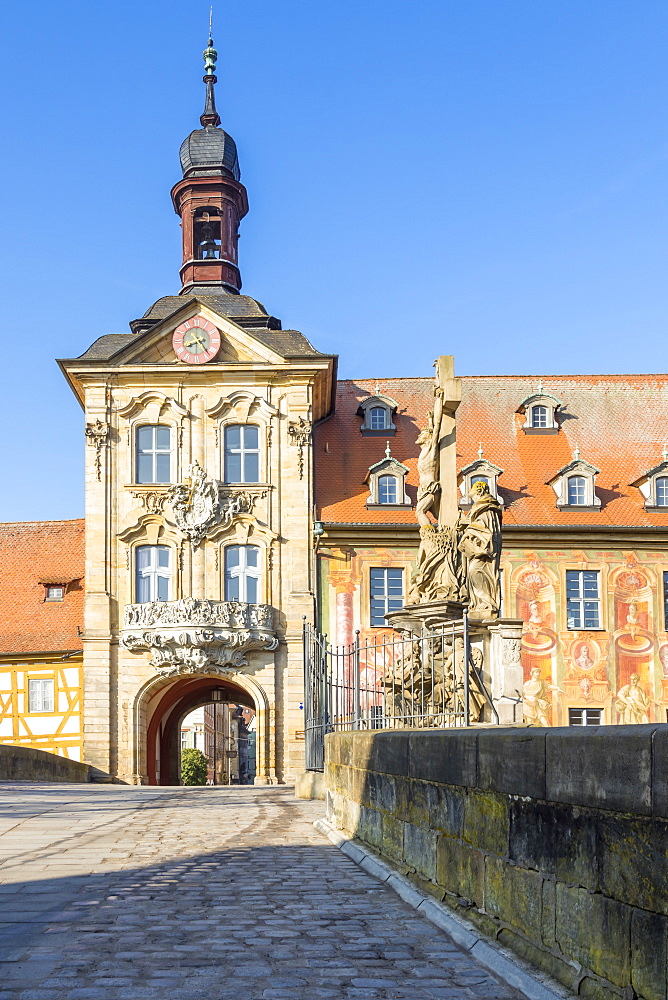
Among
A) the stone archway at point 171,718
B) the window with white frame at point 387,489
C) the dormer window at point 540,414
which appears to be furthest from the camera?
the dormer window at point 540,414

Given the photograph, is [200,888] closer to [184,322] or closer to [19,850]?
[19,850]

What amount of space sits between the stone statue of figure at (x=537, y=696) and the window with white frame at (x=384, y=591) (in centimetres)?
396

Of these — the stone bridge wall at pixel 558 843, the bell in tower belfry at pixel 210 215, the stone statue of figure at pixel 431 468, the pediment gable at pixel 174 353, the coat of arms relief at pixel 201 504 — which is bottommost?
the stone bridge wall at pixel 558 843

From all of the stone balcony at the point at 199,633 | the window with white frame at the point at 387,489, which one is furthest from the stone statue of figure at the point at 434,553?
the window with white frame at the point at 387,489

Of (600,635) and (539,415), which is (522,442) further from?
(600,635)

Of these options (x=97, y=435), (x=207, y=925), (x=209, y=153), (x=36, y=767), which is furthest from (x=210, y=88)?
(x=207, y=925)

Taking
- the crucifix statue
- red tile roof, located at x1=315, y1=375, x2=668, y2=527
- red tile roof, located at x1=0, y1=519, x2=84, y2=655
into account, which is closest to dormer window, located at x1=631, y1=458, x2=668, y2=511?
red tile roof, located at x1=315, y1=375, x2=668, y2=527

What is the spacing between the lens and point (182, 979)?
5.33 metres

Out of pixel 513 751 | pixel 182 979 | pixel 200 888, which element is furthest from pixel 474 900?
pixel 200 888

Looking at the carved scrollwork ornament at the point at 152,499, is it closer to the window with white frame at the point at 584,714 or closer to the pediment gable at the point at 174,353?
the pediment gable at the point at 174,353

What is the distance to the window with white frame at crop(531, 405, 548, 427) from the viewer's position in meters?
36.6

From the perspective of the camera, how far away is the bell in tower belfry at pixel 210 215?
3828cm

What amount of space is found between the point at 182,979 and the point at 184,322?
29.8 m

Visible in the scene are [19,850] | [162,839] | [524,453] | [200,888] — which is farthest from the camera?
[524,453]
